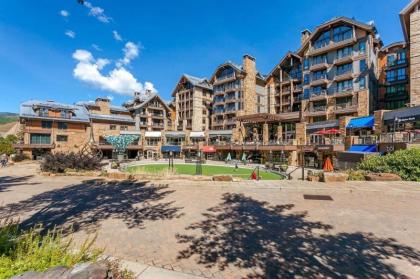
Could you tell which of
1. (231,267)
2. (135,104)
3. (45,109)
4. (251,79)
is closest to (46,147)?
(45,109)

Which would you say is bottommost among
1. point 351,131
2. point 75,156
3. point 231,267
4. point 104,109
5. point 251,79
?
point 231,267

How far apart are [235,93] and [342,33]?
2601cm

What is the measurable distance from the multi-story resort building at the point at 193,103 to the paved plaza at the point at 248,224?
53417mm

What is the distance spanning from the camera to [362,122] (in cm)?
2981

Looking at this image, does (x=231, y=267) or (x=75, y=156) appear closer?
(x=231, y=267)

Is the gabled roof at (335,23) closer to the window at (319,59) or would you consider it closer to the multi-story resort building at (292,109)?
the multi-story resort building at (292,109)

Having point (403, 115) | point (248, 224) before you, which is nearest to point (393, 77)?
point (403, 115)

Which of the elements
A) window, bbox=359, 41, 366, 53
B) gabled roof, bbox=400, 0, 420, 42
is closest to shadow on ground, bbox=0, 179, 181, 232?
gabled roof, bbox=400, 0, 420, 42

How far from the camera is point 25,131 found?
4475 cm

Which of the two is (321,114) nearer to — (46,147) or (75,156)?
(75,156)

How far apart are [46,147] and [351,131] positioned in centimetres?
5562

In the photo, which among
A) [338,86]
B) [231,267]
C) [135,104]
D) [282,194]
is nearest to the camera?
[231,267]

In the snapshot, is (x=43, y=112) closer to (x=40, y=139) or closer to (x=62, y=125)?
(x=62, y=125)

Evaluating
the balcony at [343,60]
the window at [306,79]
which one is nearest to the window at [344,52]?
the balcony at [343,60]
